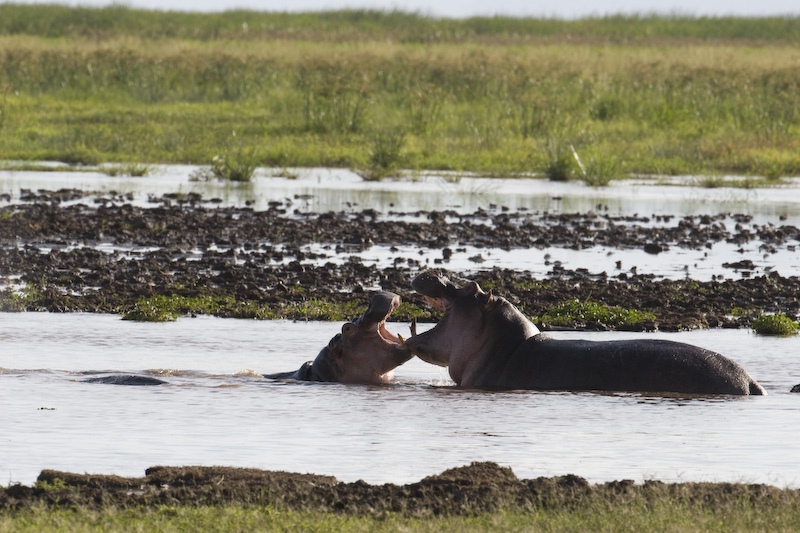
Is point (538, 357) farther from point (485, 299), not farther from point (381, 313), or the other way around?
point (381, 313)

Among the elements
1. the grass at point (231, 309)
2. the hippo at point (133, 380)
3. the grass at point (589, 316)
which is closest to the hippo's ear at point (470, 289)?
the hippo at point (133, 380)

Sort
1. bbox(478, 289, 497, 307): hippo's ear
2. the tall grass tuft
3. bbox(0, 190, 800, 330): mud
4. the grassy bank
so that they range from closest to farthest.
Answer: bbox(478, 289, 497, 307): hippo's ear
bbox(0, 190, 800, 330): mud
the tall grass tuft
the grassy bank

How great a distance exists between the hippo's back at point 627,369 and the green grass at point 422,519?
3161 millimetres

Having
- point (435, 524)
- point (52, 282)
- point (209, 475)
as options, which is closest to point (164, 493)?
point (209, 475)

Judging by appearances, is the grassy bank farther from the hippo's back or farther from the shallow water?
the hippo's back

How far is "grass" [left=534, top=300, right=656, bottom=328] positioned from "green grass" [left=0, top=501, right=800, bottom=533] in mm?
6320

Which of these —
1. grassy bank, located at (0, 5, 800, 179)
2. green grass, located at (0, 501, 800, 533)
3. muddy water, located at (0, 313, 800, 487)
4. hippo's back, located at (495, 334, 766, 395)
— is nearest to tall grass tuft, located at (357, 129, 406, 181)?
grassy bank, located at (0, 5, 800, 179)

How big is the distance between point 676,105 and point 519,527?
3095cm

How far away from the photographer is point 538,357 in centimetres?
923

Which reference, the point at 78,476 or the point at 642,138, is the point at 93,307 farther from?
the point at 642,138

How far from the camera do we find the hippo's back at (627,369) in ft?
29.4

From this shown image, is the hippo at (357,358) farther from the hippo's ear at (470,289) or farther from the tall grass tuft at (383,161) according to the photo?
the tall grass tuft at (383,161)

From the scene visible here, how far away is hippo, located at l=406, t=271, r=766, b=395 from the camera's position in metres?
8.96

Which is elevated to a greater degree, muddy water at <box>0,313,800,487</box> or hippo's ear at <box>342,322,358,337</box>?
hippo's ear at <box>342,322,358,337</box>
